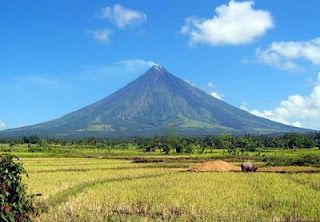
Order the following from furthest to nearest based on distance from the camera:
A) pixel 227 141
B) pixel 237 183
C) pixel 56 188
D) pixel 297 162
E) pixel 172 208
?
pixel 227 141 < pixel 297 162 < pixel 237 183 < pixel 56 188 < pixel 172 208

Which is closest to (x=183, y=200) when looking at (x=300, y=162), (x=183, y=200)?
(x=183, y=200)

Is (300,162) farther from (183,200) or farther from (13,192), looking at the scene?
(13,192)

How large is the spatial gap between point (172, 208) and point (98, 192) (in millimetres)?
5210

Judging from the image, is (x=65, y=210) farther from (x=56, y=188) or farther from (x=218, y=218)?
(x=56, y=188)

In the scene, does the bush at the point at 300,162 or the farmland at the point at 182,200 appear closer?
the farmland at the point at 182,200

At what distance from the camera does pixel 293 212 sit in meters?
13.3

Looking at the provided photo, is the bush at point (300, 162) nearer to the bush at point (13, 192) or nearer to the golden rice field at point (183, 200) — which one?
the golden rice field at point (183, 200)

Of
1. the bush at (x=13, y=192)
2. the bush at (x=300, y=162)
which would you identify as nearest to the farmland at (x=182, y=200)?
the bush at (x=13, y=192)

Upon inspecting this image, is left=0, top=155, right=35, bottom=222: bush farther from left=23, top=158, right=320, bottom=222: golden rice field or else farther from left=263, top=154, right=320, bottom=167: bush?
left=263, top=154, right=320, bottom=167: bush

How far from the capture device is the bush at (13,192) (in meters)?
10.2

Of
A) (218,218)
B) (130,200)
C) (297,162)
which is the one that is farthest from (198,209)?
(297,162)

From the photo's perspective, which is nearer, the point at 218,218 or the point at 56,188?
the point at 218,218

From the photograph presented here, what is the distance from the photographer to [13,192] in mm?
10508

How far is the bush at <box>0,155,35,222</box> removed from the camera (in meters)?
10.2
